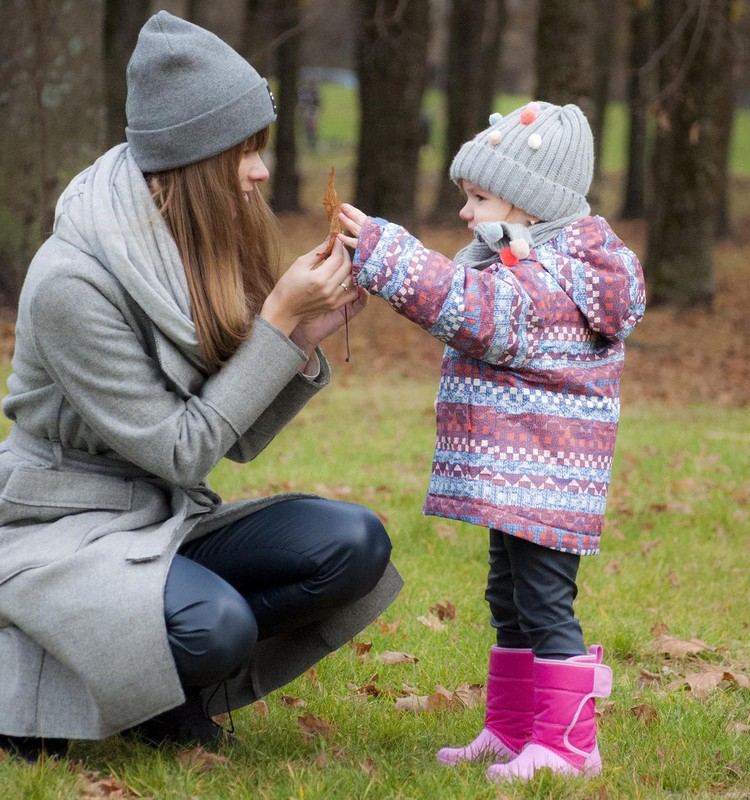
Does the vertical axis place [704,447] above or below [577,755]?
below

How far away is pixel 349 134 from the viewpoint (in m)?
41.1

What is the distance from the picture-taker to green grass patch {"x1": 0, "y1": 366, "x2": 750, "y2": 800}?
2799 millimetres

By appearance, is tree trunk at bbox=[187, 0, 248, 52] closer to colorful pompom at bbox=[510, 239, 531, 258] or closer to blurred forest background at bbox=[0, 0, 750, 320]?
blurred forest background at bbox=[0, 0, 750, 320]

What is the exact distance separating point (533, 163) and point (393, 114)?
1157 centimetres

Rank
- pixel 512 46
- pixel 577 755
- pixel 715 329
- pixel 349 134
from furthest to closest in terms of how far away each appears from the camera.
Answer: pixel 512 46
pixel 349 134
pixel 715 329
pixel 577 755

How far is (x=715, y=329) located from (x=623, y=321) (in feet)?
32.9

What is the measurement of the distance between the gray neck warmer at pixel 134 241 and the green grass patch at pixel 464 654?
101 centimetres

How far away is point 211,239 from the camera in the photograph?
2977mm

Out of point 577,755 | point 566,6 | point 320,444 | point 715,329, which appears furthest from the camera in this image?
point 715,329

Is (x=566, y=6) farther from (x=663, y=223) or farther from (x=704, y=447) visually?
(x=704, y=447)

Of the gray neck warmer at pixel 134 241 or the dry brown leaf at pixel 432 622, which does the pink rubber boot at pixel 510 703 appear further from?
the gray neck warmer at pixel 134 241

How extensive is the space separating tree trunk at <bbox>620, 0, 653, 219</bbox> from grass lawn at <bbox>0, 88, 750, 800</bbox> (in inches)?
504

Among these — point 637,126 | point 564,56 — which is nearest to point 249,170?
point 564,56

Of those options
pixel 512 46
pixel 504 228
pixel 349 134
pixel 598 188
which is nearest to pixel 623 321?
pixel 504 228
